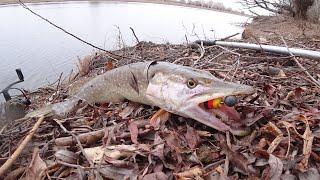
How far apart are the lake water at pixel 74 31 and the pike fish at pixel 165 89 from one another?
428cm

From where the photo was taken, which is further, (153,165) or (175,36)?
(175,36)

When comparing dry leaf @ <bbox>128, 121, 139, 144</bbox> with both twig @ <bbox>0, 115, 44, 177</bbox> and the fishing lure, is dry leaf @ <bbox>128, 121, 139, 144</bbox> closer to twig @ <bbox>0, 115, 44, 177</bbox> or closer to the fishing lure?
the fishing lure

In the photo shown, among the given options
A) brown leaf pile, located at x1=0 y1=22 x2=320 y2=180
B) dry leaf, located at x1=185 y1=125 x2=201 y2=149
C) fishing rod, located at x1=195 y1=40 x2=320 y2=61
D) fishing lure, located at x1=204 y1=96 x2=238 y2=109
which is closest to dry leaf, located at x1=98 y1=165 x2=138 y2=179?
brown leaf pile, located at x1=0 y1=22 x2=320 y2=180

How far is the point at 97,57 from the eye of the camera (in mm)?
7410

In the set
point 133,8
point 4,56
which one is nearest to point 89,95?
point 4,56

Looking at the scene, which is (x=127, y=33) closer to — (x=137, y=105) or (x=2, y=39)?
(x=2, y=39)

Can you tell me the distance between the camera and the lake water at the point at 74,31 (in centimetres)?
995

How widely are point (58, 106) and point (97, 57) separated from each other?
4.04m

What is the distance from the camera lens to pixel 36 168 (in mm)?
2625

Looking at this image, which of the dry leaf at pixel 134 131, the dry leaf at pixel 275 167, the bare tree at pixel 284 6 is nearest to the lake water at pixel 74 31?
the bare tree at pixel 284 6

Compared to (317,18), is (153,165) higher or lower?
higher

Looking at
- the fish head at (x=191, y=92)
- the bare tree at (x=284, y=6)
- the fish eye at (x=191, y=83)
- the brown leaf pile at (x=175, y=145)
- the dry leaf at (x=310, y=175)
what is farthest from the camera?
the bare tree at (x=284, y=6)

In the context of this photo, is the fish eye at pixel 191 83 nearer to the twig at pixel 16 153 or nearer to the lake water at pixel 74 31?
the twig at pixel 16 153

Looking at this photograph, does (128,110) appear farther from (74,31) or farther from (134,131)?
(74,31)
